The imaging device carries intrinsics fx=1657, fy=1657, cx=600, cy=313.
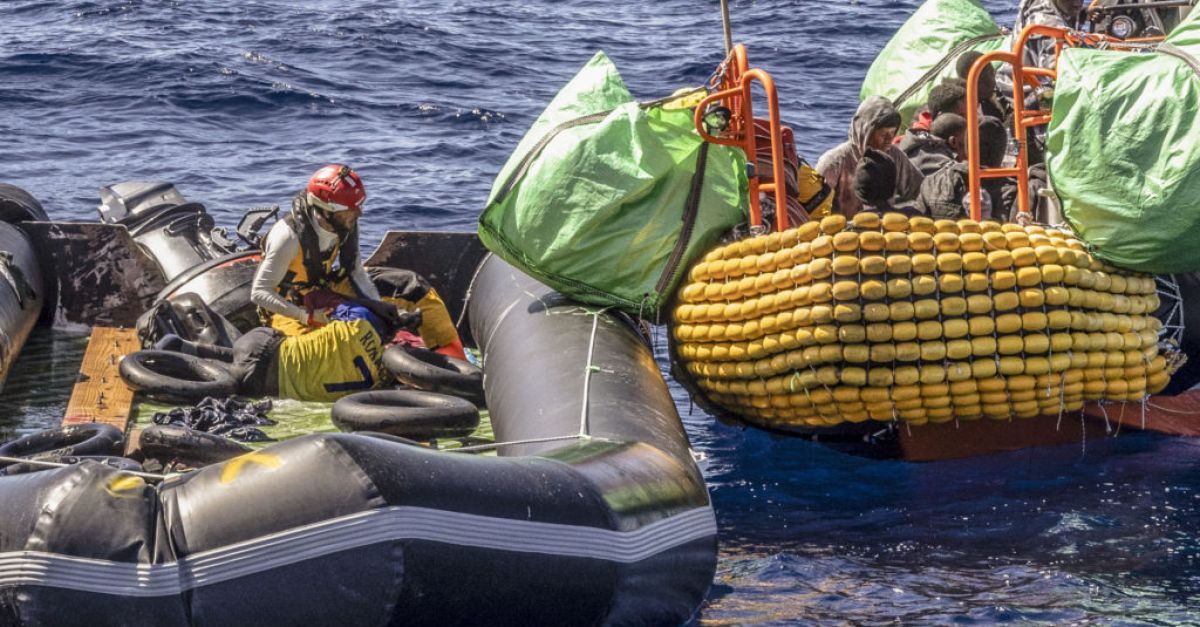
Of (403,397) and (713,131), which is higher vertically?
(713,131)

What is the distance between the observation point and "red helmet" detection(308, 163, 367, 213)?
25.6ft

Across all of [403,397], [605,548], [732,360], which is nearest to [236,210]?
[403,397]

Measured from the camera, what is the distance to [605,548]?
5.00 m

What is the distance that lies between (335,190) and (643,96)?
8.81m

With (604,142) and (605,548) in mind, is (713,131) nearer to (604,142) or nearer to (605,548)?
(604,142)

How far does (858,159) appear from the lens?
8227mm

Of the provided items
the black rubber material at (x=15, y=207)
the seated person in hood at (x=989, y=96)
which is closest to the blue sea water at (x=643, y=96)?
the black rubber material at (x=15, y=207)

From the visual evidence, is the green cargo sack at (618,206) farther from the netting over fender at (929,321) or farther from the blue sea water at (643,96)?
the blue sea water at (643,96)

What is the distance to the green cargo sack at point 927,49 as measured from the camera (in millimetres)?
10039

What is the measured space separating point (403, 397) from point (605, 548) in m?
2.45

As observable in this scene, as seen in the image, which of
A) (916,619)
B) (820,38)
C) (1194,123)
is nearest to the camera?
(916,619)

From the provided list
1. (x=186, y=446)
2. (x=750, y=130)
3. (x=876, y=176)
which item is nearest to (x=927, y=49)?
(x=876, y=176)

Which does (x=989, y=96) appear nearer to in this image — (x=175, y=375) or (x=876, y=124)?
(x=876, y=124)

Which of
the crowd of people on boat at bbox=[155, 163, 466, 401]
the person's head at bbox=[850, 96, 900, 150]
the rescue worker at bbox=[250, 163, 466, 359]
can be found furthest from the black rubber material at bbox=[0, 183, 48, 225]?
the person's head at bbox=[850, 96, 900, 150]
